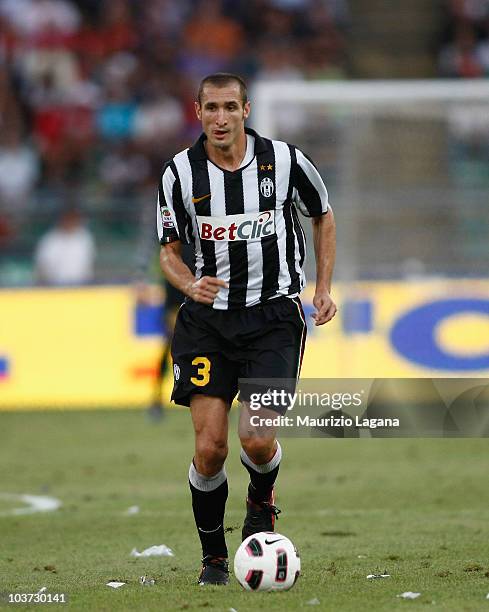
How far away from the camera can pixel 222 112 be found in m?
5.90

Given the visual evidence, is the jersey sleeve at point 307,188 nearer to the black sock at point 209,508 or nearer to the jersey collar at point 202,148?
the jersey collar at point 202,148

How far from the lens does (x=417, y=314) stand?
583 inches

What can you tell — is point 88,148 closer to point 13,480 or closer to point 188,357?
point 13,480

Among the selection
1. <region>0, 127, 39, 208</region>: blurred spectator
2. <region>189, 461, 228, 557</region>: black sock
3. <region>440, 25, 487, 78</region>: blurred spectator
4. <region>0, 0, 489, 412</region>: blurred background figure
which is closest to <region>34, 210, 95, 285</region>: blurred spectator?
<region>0, 0, 489, 412</region>: blurred background figure

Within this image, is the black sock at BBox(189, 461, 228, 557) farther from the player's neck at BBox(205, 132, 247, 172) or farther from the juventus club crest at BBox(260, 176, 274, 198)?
the player's neck at BBox(205, 132, 247, 172)

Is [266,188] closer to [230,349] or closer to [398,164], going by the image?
[230,349]

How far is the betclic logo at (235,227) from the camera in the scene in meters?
6.02

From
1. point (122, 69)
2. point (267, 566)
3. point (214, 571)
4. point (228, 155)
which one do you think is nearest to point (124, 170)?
point (122, 69)

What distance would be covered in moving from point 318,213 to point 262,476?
123cm

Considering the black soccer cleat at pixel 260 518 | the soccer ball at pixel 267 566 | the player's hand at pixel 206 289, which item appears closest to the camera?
the soccer ball at pixel 267 566

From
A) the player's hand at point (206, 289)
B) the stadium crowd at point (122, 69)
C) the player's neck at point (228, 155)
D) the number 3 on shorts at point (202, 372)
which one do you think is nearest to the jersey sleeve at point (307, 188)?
the player's neck at point (228, 155)

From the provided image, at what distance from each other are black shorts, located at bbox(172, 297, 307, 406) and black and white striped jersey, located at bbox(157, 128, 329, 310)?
76mm

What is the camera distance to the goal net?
574 inches

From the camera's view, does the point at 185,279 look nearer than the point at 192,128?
Yes
